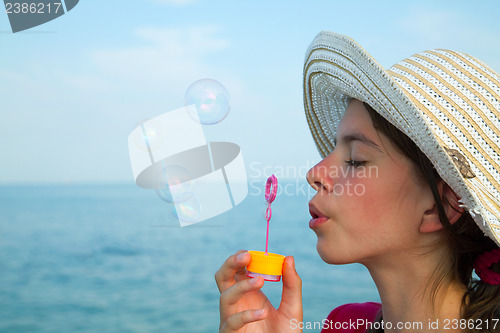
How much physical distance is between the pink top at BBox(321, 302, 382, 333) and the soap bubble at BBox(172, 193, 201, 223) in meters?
1.93

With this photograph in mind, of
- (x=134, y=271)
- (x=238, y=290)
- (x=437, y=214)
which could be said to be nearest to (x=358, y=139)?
(x=437, y=214)

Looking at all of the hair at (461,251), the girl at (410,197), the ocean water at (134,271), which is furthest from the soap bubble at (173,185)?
the ocean water at (134,271)

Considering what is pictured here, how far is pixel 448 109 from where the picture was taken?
1189mm

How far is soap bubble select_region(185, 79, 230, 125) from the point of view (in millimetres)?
3707

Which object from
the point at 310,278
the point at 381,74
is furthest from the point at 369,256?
the point at 310,278

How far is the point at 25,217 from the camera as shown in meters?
14.7

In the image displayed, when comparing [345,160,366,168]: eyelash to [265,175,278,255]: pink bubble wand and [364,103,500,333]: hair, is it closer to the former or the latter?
[364,103,500,333]: hair

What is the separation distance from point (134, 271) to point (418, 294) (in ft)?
28.1

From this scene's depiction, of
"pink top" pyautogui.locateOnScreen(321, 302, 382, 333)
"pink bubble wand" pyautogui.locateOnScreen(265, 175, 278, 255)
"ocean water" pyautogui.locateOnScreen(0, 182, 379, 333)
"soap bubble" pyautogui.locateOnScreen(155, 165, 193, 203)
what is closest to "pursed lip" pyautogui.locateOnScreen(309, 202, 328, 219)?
"pink bubble wand" pyautogui.locateOnScreen(265, 175, 278, 255)

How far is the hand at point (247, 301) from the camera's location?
4.17 ft

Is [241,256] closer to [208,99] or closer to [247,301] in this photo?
[247,301]

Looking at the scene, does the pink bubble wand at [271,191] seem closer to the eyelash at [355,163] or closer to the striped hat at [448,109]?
the eyelash at [355,163]

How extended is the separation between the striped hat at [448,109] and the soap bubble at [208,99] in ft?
7.90

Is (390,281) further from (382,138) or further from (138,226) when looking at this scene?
(138,226)
